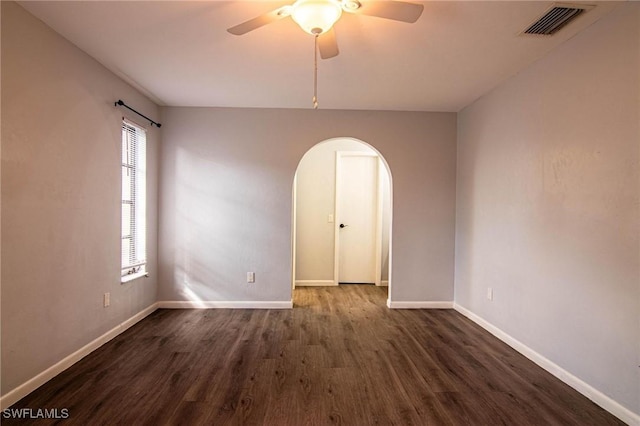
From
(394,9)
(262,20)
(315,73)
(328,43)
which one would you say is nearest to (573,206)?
(394,9)

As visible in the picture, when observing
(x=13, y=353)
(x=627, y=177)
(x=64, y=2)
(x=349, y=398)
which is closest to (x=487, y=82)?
(x=627, y=177)

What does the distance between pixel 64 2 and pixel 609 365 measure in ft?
13.2

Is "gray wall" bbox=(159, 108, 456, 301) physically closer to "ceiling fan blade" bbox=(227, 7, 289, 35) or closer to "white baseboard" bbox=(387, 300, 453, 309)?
"white baseboard" bbox=(387, 300, 453, 309)

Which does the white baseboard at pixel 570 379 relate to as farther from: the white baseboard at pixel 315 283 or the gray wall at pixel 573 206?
the white baseboard at pixel 315 283

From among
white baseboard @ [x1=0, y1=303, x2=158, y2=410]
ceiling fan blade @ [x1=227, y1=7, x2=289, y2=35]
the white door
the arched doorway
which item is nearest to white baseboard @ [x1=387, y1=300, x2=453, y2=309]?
the arched doorway

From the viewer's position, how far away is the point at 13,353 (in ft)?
6.37

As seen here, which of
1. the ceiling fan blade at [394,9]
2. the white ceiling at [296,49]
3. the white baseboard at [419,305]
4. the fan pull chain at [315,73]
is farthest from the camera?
the white baseboard at [419,305]

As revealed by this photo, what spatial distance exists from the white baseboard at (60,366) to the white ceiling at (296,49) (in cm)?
237

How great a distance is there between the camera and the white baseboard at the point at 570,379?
1865 mm

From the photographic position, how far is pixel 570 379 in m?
2.24

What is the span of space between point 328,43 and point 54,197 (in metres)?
2.17

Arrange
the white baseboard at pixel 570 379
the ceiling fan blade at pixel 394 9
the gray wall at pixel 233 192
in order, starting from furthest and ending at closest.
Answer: the gray wall at pixel 233 192 → the white baseboard at pixel 570 379 → the ceiling fan blade at pixel 394 9

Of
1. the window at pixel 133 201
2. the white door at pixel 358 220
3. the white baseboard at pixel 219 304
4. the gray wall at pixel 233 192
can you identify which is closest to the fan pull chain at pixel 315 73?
the gray wall at pixel 233 192

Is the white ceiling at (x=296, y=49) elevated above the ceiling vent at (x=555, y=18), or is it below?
below
